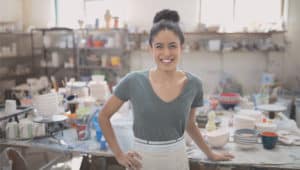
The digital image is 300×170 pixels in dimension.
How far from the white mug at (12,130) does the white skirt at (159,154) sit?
45.1 inches

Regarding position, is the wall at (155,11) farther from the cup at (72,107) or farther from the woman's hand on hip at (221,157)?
the woman's hand on hip at (221,157)

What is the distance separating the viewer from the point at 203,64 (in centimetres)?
472

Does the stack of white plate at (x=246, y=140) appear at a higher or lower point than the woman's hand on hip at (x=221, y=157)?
higher

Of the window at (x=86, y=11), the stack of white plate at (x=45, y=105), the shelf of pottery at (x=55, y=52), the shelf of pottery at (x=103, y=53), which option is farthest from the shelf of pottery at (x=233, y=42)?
the stack of white plate at (x=45, y=105)

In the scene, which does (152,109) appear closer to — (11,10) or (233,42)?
(233,42)

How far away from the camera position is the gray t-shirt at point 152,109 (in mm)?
1243

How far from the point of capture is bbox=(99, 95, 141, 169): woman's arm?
1300 millimetres

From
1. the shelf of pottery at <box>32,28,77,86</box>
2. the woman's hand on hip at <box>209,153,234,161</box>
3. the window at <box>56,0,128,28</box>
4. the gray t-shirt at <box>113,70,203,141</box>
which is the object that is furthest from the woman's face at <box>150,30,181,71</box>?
the shelf of pottery at <box>32,28,77,86</box>

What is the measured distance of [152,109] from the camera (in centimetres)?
124

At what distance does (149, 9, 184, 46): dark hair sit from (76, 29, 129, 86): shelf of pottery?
11.6ft

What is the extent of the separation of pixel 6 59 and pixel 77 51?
1.30 m

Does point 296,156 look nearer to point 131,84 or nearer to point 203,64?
point 131,84

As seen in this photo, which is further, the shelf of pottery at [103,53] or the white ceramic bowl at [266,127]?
the shelf of pottery at [103,53]

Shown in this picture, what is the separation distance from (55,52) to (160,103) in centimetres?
448
